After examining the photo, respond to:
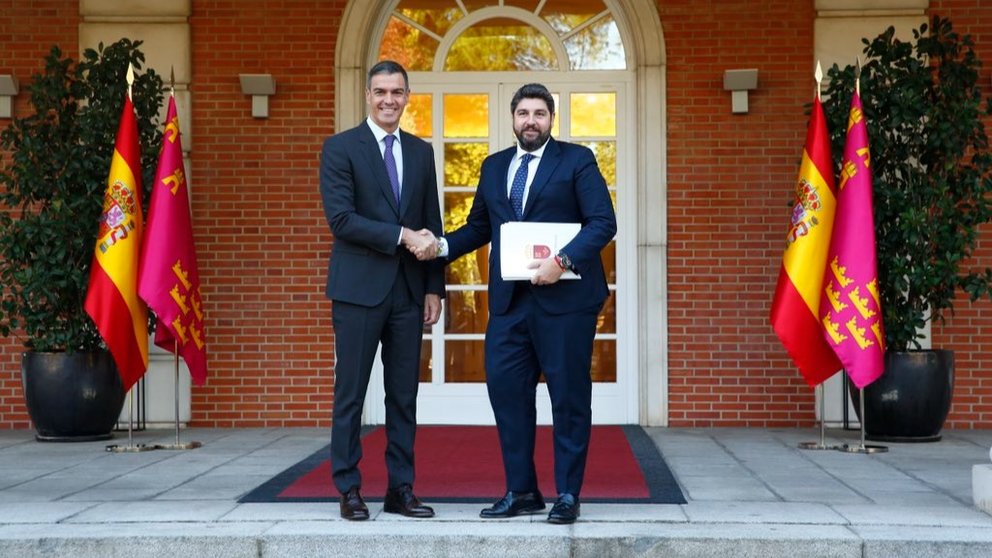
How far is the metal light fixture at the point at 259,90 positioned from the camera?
870cm

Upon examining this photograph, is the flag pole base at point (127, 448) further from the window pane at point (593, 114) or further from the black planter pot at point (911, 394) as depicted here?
the black planter pot at point (911, 394)

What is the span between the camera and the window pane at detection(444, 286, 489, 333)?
913cm

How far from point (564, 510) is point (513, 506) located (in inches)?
10.0

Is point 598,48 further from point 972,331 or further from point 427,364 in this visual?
point 972,331

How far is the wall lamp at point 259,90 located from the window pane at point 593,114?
208cm

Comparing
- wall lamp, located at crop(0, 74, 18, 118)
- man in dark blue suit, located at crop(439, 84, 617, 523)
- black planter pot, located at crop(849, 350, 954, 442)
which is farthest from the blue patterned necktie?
wall lamp, located at crop(0, 74, 18, 118)

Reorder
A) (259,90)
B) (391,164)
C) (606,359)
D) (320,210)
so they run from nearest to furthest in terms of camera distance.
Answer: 1. (391,164)
2. (259,90)
3. (320,210)
4. (606,359)

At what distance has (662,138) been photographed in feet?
28.8

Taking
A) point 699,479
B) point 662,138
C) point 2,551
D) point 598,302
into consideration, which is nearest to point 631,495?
point 699,479

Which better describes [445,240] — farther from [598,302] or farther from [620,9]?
[620,9]

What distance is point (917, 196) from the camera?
7.63m

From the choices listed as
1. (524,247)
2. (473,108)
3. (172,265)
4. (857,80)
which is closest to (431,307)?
(524,247)

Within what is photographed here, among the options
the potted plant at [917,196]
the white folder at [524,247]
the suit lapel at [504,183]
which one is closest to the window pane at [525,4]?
the potted plant at [917,196]

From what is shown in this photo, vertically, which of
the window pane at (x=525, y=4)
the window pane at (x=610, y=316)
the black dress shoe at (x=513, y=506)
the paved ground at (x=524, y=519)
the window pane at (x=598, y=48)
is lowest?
the paved ground at (x=524, y=519)
